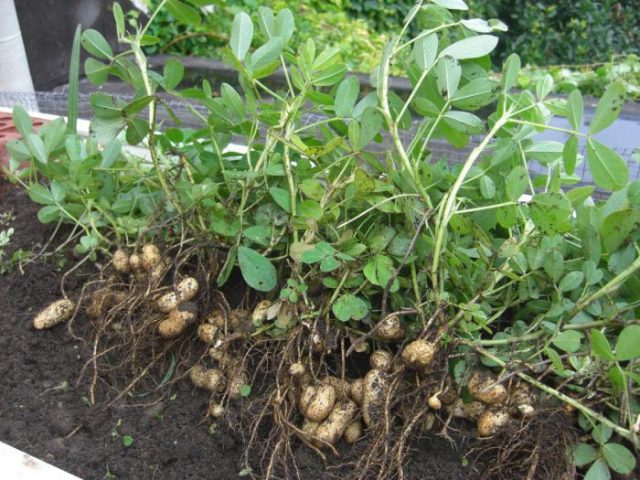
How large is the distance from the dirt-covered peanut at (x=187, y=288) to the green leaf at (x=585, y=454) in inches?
21.7

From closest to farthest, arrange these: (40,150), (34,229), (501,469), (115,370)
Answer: (501,469) < (115,370) < (40,150) < (34,229)

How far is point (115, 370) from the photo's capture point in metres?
1.01

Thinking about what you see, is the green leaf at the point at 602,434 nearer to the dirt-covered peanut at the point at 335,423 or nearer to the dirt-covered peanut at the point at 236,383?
Answer: the dirt-covered peanut at the point at 335,423

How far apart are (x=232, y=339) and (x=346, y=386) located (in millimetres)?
173

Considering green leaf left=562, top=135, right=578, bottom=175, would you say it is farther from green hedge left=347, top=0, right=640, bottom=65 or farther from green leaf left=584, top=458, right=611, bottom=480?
green hedge left=347, top=0, right=640, bottom=65

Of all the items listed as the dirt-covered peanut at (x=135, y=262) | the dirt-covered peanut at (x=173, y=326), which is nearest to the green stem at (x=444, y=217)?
the dirt-covered peanut at (x=173, y=326)

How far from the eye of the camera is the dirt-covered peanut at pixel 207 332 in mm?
951

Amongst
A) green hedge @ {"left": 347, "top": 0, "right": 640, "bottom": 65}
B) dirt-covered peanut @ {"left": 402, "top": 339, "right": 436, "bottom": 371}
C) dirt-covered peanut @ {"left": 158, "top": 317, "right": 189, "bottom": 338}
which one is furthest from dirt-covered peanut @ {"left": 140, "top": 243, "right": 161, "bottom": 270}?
green hedge @ {"left": 347, "top": 0, "right": 640, "bottom": 65}

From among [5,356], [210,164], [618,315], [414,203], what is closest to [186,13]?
[210,164]

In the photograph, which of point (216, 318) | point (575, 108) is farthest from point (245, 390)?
point (575, 108)

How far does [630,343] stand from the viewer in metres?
0.70

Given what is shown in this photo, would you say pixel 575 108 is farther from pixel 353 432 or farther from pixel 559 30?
pixel 559 30

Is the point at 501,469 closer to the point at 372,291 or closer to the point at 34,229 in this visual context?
the point at 372,291

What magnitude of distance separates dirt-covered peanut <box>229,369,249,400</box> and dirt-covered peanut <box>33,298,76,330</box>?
0.34m
